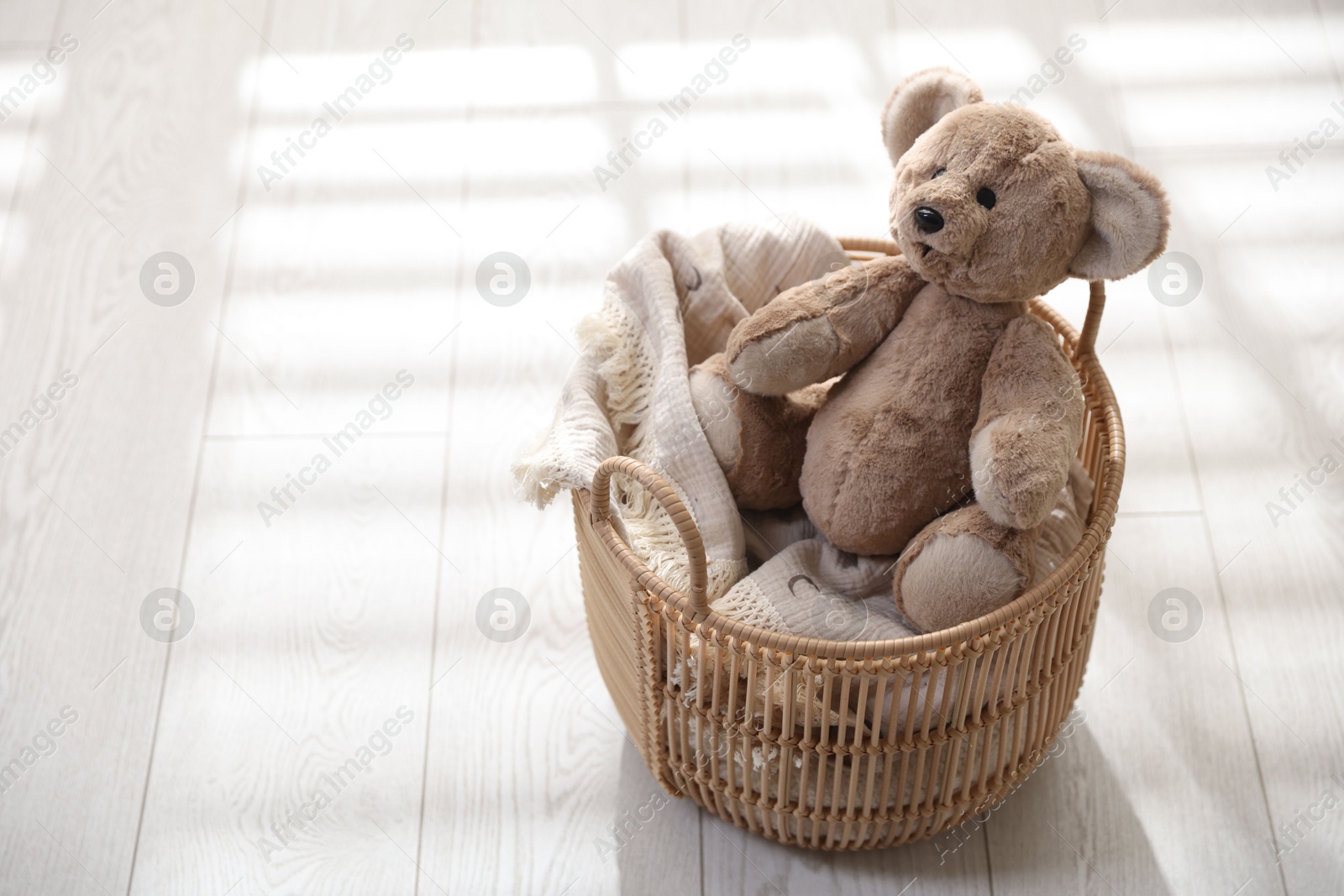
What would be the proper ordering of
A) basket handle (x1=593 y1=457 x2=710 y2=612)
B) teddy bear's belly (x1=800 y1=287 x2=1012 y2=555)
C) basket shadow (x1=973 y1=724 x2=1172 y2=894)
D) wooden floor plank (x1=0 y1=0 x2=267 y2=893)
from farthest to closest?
wooden floor plank (x1=0 y1=0 x2=267 y2=893)
basket shadow (x1=973 y1=724 x2=1172 y2=894)
teddy bear's belly (x1=800 y1=287 x2=1012 y2=555)
basket handle (x1=593 y1=457 x2=710 y2=612)

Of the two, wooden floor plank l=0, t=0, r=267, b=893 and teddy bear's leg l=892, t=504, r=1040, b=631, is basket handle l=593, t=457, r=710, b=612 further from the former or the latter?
wooden floor plank l=0, t=0, r=267, b=893

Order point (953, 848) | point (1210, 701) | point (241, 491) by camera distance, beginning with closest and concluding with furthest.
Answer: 1. point (953, 848)
2. point (1210, 701)
3. point (241, 491)

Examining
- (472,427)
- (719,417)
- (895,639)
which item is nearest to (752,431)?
(719,417)

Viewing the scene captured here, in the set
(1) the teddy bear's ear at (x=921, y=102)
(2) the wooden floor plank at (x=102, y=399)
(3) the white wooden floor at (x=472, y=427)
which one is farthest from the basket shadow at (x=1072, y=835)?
(2) the wooden floor plank at (x=102, y=399)

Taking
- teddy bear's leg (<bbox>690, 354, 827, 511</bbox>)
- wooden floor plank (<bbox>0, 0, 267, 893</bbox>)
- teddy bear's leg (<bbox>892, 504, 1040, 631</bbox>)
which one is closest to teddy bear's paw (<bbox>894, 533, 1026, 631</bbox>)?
teddy bear's leg (<bbox>892, 504, 1040, 631</bbox>)

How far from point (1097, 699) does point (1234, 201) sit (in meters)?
0.87

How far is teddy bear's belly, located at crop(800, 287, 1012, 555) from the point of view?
1090 mm

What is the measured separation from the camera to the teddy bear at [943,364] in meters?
1.02

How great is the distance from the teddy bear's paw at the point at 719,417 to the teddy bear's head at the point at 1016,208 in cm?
23

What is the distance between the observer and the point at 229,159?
1.88 m

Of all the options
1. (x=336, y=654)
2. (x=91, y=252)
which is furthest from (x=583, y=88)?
(x=336, y=654)

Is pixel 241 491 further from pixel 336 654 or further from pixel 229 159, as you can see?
pixel 229 159

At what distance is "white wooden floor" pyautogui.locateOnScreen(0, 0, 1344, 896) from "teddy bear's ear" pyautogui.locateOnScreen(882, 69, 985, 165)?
0.62 metres

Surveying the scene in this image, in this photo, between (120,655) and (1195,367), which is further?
(1195,367)
